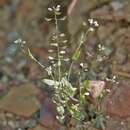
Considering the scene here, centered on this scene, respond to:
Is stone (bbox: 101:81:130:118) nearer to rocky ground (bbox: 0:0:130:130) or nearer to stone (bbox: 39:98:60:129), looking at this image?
rocky ground (bbox: 0:0:130:130)

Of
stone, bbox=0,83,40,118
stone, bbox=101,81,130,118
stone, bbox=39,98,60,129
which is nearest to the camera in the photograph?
stone, bbox=101,81,130,118

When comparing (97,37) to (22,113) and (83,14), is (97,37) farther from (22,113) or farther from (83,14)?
(22,113)

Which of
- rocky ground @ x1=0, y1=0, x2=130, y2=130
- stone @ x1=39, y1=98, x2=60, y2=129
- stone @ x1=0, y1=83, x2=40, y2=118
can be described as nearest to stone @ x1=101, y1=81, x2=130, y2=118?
rocky ground @ x1=0, y1=0, x2=130, y2=130

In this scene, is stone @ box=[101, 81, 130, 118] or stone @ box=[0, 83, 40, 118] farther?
stone @ box=[0, 83, 40, 118]

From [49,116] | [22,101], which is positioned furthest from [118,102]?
[22,101]

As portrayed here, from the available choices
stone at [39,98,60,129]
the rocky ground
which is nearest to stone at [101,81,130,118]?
the rocky ground

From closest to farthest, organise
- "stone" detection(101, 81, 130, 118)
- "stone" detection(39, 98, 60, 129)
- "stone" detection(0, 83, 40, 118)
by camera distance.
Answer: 1. "stone" detection(101, 81, 130, 118)
2. "stone" detection(39, 98, 60, 129)
3. "stone" detection(0, 83, 40, 118)

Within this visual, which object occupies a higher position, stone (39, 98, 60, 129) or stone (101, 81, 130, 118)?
stone (101, 81, 130, 118)

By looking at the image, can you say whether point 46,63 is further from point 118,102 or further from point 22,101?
point 118,102
